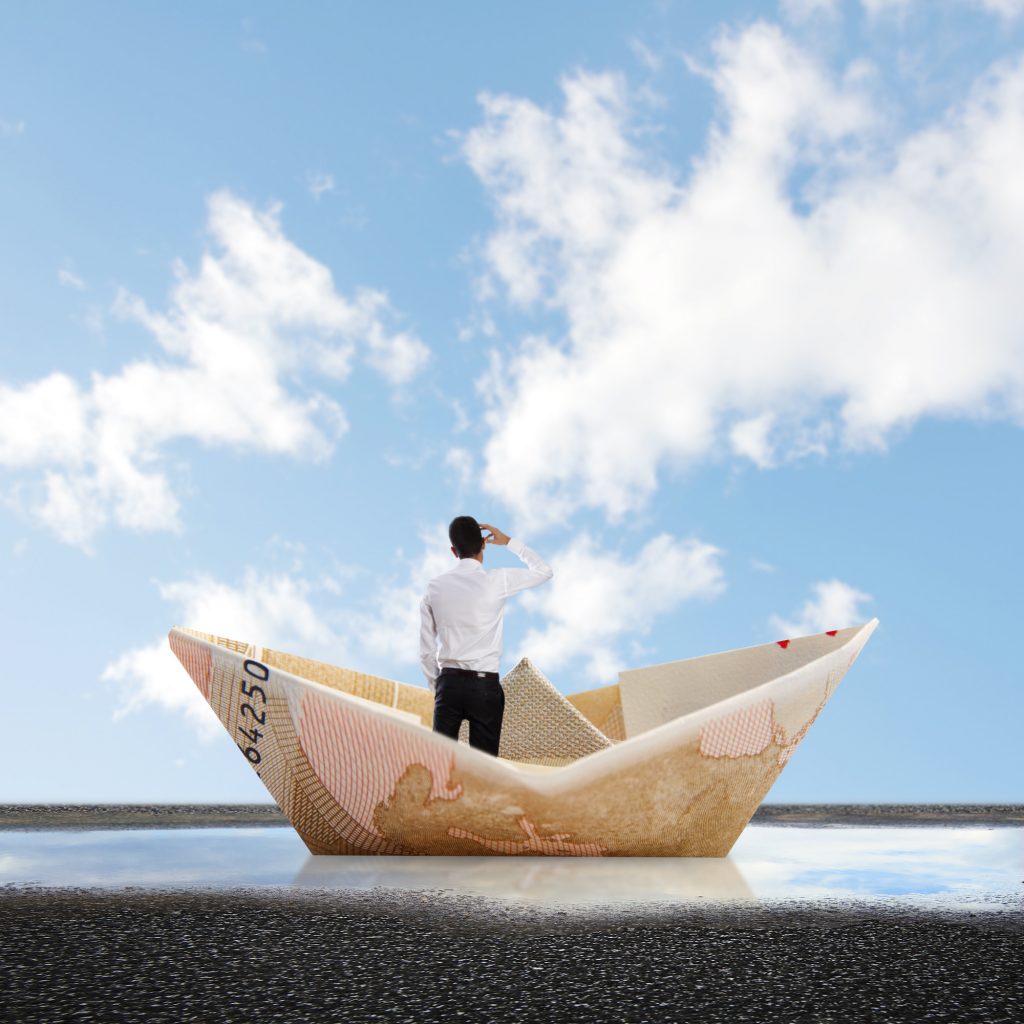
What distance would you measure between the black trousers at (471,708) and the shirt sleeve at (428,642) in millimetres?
95

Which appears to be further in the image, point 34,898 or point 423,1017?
point 34,898

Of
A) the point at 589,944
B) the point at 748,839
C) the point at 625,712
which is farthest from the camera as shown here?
the point at 625,712

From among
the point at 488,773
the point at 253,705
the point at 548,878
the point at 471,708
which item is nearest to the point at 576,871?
the point at 548,878

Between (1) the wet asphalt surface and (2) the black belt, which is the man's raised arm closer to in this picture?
(2) the black belt

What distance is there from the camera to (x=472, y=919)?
201 centimetres

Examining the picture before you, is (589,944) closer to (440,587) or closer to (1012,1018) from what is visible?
(1012,1018)

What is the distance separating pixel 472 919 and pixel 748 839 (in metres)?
2.30

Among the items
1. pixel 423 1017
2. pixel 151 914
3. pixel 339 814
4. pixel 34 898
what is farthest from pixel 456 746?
pixel 423 1017

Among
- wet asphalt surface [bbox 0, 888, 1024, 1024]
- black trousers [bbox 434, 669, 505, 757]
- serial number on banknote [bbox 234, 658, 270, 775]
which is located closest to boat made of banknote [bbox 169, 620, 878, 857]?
serial number on banknote [bbox 234, 658, 270, 775]

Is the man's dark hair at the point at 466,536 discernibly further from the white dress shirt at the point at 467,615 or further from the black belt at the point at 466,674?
the black belt at the point at 466,674

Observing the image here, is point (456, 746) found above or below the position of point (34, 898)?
above

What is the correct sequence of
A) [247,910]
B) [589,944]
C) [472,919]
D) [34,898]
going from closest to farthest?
[589,944] < [472,919] < [247,910] < [34,898]

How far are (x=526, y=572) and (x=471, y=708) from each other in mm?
488

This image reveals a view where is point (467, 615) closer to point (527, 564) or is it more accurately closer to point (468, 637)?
point (468, 637)
